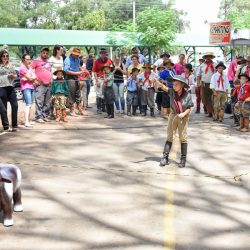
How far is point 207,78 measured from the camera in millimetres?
12734

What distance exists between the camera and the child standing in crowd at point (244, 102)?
34.7 ft

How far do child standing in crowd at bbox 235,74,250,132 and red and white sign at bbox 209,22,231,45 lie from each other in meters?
6.56

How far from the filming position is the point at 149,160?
7992mm

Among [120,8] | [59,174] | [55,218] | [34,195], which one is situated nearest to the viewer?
[55,218]

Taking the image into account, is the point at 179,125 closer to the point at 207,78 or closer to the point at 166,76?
the point at 166,76

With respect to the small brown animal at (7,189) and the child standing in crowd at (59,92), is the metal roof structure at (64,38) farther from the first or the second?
the small brown animal at (7,189)

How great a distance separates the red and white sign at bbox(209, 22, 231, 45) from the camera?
17188 mm

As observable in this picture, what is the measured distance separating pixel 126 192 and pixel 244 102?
→ 5.34m

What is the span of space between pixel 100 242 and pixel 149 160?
349cm

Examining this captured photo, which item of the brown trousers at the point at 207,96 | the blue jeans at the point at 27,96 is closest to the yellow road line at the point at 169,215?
the blue jeans at the point at 27,96

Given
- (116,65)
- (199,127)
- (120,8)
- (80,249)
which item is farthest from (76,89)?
(120,8)

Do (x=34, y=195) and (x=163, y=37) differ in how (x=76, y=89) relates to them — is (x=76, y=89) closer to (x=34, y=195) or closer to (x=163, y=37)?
(x=34, y=195)

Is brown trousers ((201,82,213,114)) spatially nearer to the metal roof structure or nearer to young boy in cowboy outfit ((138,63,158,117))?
young boy in cowboy outfit ((138,63,158,117))

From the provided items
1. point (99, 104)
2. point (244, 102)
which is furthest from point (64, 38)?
point (244, 102)
